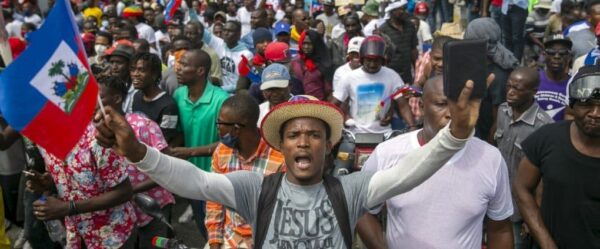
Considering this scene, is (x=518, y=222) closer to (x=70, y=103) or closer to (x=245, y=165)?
(x=245, y=165)

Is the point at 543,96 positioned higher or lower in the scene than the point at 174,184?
lower

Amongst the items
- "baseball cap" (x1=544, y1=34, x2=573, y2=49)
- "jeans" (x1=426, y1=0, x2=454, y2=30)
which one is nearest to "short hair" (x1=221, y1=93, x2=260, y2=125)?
"baseball cap" (x1=544, y1=34, x2=573, y2=49)

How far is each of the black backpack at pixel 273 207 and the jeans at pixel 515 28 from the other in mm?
9364

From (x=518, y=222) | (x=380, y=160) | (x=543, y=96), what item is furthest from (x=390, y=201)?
(x=543, y=96)

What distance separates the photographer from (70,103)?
274 centimetres

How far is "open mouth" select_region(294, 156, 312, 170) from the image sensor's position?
118 inches

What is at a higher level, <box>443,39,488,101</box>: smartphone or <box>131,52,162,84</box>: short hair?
<box>443,39,488,101</box>: smartphone

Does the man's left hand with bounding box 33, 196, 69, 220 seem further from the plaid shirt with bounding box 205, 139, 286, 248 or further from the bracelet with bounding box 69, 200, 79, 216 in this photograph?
the plaid shirt with bounding box 205, 139, 286, 248

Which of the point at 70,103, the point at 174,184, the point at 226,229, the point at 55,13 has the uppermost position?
the point at 55,13

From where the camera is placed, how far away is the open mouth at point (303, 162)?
118 inches

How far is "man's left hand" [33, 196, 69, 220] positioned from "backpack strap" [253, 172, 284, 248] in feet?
4.79

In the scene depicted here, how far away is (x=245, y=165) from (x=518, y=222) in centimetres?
208

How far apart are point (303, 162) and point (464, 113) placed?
0.73 m

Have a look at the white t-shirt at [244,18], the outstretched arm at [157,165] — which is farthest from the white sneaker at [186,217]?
the white t-shirt at [244,18]
